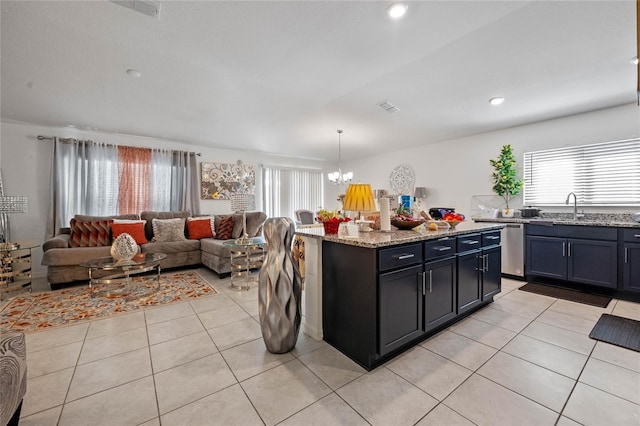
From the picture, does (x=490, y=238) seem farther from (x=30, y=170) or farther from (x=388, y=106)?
(x=30, y=170)

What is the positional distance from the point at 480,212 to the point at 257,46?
4.59 meters

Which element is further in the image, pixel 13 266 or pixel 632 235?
pixel 13 266

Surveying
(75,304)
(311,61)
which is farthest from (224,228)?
(311,61)

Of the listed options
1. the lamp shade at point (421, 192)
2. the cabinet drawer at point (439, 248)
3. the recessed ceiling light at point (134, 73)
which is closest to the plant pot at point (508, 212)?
the lamp shade at point (421, 192)

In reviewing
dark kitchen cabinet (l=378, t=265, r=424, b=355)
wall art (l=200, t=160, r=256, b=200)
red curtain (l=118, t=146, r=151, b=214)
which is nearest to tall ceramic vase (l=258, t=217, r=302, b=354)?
dark kitchen cabinet (l=378, t=265, r=424, b=355)

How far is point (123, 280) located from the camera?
11.6 ft

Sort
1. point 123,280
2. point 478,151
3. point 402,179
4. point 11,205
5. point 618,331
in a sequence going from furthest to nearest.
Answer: point 402,179, point 478,151, point 123,280, point 11,205, point 618,331

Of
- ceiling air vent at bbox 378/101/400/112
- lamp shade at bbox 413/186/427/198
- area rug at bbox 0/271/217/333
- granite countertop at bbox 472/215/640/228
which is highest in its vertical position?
ceiling air vent at bbox 378/101/400/112

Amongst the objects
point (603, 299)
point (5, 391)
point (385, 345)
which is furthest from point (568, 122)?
point (5, 391)

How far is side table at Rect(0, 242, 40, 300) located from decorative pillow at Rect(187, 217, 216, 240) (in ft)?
6.28

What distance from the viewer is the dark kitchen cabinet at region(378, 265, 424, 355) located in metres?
1.71

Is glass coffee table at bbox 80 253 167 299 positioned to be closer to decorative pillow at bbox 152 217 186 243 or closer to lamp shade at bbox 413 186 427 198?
decorative pillow at bbox 152 217 186 243

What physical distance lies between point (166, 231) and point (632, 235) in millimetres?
6338

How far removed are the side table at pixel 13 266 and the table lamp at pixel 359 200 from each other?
13.4 ft
